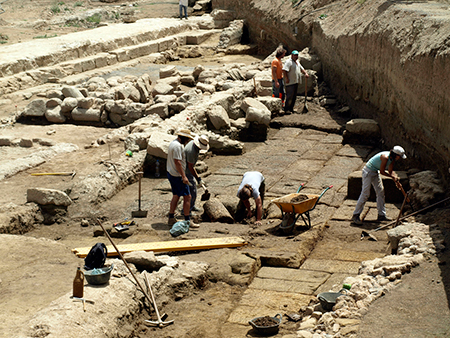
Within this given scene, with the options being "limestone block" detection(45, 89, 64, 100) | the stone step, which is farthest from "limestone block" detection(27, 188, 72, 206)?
the stone step

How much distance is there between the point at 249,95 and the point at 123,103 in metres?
3.37

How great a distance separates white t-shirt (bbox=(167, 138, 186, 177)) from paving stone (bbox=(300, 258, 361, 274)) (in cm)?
239

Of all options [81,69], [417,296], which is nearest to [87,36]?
[81,69]

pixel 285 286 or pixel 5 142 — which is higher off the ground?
pixel 5 142

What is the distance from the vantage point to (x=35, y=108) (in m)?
14.0

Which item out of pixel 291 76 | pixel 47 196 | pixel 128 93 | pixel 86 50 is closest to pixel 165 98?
pixel 128 93

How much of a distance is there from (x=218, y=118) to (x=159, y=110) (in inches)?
63.0

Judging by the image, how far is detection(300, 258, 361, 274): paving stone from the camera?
705 centimetres

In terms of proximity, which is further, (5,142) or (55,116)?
(55,116)

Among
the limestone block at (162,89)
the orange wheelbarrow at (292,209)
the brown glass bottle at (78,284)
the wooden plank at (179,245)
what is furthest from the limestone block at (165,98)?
the brown glass bottle at (78,284)

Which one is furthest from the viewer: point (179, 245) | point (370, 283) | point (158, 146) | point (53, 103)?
point (53, 103)

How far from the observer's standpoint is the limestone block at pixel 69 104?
1398cm

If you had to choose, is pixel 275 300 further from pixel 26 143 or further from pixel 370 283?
pixel 26 143

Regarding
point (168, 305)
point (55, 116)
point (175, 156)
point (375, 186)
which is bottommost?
point (168, 305)
